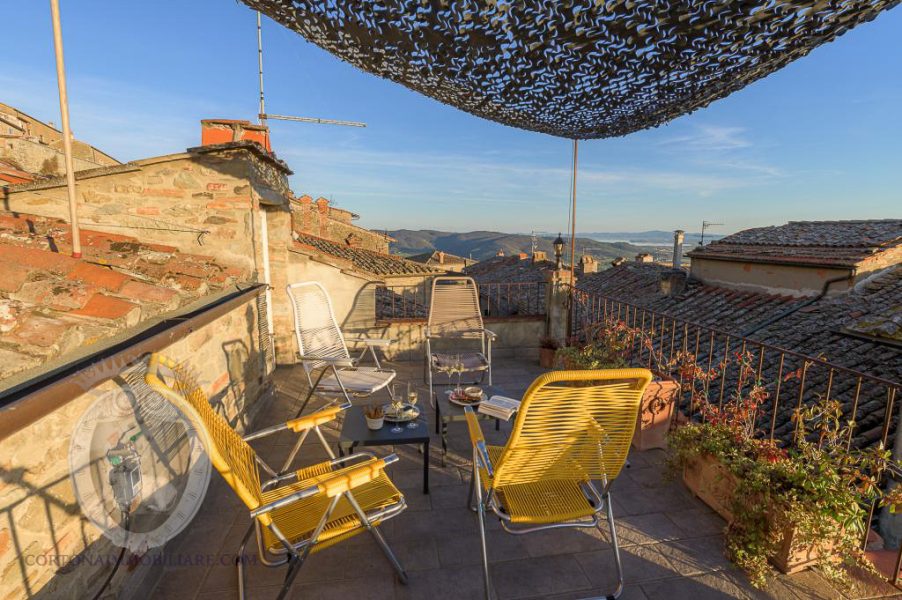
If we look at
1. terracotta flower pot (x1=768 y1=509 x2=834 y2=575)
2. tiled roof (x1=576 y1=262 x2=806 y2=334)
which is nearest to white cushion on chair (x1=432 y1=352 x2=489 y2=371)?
terracotta flower pot (x1=768 y1=509 x2=834 y2=575)

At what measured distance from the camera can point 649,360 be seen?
3725mm

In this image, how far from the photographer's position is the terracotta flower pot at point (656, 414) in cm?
322

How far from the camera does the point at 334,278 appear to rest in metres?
6.02

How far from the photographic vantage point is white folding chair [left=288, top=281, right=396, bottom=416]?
11.8ft

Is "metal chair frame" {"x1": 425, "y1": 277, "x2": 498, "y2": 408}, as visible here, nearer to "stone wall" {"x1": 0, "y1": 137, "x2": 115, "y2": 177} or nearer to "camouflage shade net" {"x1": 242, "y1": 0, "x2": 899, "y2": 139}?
"camouflage shade net" {"x1": 242, "y1": 0, "x2": 899, "y2": 139}

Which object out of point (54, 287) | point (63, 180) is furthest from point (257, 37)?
point (54, 287)

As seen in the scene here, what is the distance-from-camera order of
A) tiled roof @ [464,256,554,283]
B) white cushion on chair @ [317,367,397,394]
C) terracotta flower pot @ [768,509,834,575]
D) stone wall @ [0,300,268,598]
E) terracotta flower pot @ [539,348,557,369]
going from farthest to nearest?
tiled roof @ [464,256,554,283], terracotta flower pot @ [539,348,557,369], white cushion on chair @ [317,367,397,394], terracotta flower pot @ [768,509,834,575], stone wall @ [0,300,268,598]

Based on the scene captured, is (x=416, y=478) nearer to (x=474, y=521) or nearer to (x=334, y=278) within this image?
(x=474, y=521)

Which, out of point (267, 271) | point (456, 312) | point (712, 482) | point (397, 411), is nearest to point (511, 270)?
point (456, 312)

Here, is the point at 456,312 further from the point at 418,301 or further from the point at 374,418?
the point at 418,301

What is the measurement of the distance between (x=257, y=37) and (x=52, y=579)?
8.13m

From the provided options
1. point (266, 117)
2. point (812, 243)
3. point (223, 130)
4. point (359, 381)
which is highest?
point (266, 117)

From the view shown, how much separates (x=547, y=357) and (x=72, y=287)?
4.75 m

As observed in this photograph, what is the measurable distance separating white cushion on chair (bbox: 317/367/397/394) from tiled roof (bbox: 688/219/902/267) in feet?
30.2
